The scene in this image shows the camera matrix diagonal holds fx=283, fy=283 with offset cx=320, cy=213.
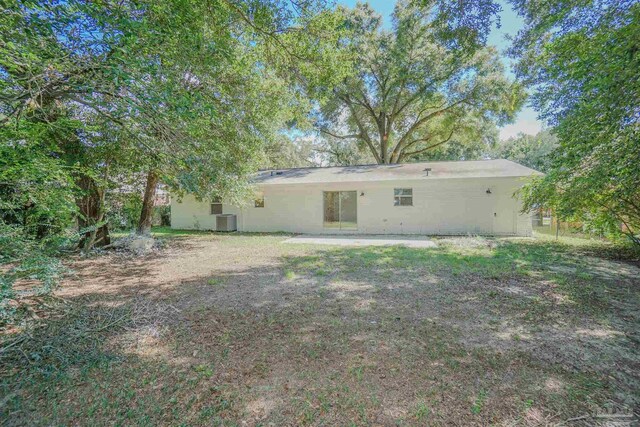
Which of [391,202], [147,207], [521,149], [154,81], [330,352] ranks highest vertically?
[521,149]

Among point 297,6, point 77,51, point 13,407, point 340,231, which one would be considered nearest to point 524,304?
point 13,407

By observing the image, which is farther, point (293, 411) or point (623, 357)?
point (623, 357)

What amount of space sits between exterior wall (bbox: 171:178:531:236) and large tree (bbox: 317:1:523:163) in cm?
412

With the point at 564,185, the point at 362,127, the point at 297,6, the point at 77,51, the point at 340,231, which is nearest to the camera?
the point at 77,51

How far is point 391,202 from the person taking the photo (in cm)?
1213

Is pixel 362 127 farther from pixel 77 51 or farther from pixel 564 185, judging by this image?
pixel 77 51

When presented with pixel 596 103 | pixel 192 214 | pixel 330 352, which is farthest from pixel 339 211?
pixel 330 352

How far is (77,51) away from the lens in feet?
10.5

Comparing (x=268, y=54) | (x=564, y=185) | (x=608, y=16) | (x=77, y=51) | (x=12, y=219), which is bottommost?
(x=12, y=219)

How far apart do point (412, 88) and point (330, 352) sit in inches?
698

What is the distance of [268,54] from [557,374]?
25.2ft

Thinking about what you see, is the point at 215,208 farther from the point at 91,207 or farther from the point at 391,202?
the point at 391,202

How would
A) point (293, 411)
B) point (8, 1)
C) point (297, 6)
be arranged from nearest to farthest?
point (293, 411) → point (8, 1) → point (297, 6)

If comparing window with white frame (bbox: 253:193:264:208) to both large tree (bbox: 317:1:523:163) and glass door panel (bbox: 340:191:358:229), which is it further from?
large tree (bbox: 317:1:523:163)
